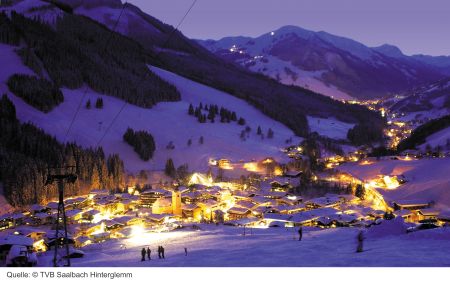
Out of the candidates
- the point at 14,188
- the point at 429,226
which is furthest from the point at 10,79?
the point at 429,226

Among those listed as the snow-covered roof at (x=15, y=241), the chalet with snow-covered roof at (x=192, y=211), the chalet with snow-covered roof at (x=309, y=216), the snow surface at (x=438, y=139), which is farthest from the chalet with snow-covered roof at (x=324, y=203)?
the snow surface at (x=438, y=139)

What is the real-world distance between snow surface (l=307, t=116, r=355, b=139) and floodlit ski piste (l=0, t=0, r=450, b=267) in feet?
6.29

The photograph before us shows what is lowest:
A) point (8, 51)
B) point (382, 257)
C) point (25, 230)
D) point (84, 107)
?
point (25, 230)

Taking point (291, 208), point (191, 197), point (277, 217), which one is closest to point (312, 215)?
point (277, 217)

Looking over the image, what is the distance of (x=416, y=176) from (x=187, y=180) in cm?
3702

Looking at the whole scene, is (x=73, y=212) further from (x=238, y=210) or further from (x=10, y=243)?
(x=238, y=210)

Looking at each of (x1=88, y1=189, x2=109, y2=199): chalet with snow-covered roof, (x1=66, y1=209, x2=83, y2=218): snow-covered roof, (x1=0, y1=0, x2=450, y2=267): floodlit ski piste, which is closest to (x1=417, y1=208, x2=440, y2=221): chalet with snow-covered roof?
(x1=0, y1=0, x2=450, y2=267): floodlit ski piste

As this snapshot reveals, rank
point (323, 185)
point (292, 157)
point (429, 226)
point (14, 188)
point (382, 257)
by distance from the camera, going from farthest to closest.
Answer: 1. point (292, 157)
2. point (323, 185)
3. point (14, 188)
4. point (429, 226)
5. point (382, 257)

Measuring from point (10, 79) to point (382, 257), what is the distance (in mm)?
105845

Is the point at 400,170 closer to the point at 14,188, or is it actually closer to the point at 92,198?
the point at 92,198

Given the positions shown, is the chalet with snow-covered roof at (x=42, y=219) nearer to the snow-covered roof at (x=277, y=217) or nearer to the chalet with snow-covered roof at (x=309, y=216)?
the snow-covered roof at (x=277, y=217)

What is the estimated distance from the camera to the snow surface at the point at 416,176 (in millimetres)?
58931

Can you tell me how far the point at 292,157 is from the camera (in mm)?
99438

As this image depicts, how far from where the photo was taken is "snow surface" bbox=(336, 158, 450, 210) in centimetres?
5893
